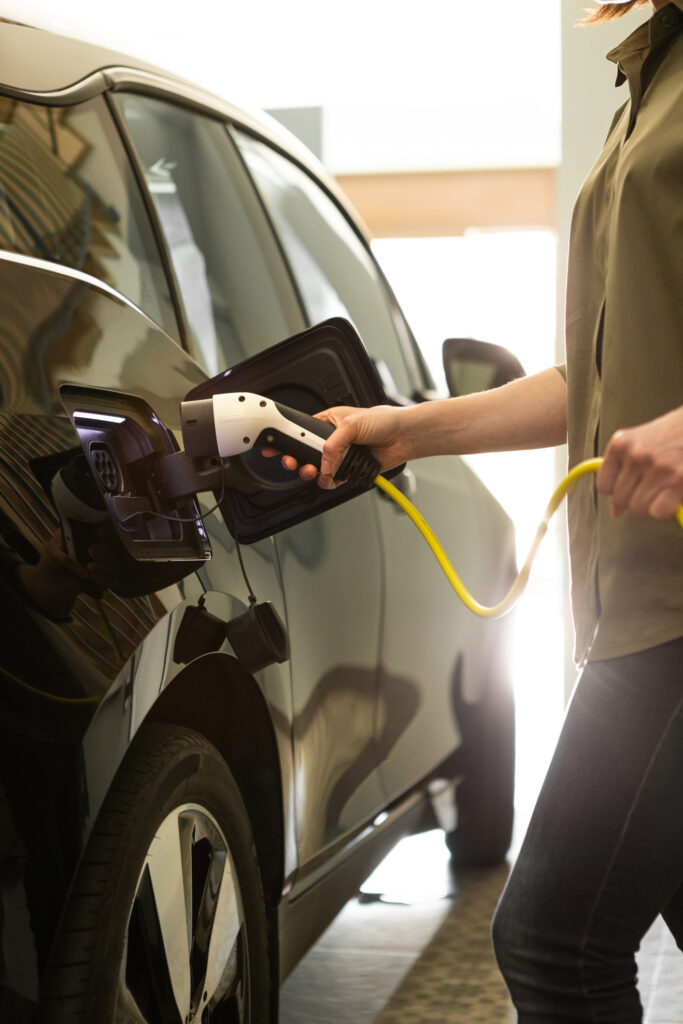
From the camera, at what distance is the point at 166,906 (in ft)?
4.77

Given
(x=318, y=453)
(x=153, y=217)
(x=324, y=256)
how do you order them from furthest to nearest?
(x=324, y=256), (x=153, y=217), (x=318, y=453)

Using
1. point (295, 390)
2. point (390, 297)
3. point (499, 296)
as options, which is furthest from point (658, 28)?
point (499, 296)

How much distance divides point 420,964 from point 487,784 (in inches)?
25.5

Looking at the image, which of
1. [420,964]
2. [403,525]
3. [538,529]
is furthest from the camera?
[420,964]

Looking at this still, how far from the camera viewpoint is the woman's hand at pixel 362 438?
150 cm

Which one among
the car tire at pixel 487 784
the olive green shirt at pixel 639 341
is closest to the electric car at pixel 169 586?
the olive green shirt at pixel 639 341

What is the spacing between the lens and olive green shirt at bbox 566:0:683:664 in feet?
4.10

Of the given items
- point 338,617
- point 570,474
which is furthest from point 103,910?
point 338,617

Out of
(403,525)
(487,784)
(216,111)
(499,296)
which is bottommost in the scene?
(487,784)

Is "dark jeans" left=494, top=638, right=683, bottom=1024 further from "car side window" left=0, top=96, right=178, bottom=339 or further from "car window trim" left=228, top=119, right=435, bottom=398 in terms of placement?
"car window trim" left=228, top=119, right=435, bottom=398

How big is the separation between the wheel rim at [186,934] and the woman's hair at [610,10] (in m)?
1.10

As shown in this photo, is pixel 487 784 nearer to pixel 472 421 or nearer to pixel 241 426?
pixel 472 421

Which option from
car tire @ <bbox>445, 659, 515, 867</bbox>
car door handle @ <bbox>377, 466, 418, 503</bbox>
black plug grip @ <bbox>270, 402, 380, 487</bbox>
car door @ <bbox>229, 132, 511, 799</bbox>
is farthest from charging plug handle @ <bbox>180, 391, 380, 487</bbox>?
car tire @ <bbox>445, 659, 515, 867</bbox>

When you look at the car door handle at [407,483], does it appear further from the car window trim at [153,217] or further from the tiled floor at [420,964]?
the tiled floor at [420,964]
